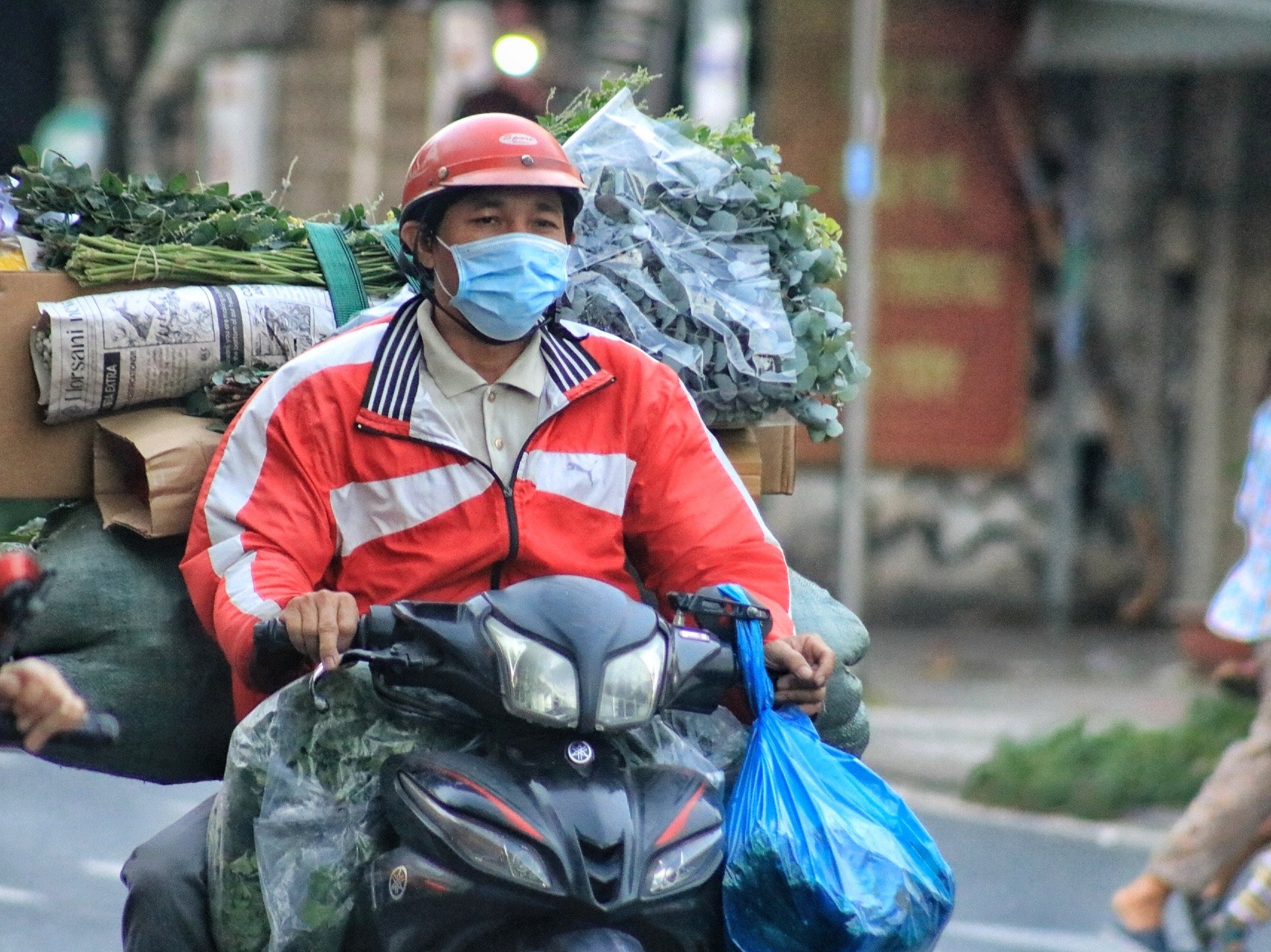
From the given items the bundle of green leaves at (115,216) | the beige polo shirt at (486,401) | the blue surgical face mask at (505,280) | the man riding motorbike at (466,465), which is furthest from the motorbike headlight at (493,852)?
the bundle of green leaves at (115,216)

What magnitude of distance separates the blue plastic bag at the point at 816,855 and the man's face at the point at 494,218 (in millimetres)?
750

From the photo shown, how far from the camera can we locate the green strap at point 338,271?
3.86 meters

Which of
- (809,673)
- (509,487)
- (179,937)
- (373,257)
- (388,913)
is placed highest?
(373,257)

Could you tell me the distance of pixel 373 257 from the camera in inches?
157

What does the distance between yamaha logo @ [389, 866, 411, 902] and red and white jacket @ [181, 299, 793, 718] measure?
55cm

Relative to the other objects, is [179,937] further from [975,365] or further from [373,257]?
[975,365]

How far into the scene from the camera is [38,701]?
2.69 m

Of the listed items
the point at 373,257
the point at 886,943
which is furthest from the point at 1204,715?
the point at 886,943

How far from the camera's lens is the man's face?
3.37m

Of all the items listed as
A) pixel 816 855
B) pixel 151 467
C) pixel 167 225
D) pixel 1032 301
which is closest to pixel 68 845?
pixel 167 225

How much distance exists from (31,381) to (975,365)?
9.62m

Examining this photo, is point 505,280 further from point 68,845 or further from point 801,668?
point 68,845

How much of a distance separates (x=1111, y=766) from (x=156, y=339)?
571 cm

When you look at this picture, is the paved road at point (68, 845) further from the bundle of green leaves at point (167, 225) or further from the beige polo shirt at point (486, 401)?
the beige polo shirt at point (486, 401)
